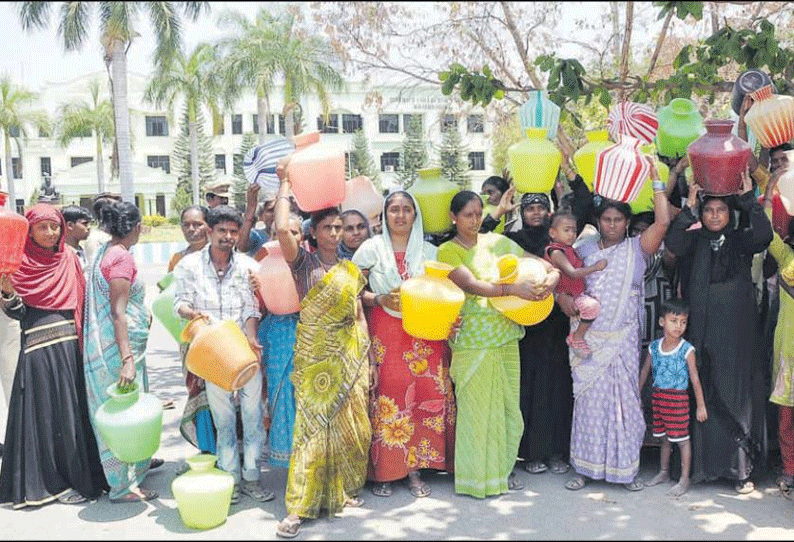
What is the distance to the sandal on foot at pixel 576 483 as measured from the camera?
424 centimetres

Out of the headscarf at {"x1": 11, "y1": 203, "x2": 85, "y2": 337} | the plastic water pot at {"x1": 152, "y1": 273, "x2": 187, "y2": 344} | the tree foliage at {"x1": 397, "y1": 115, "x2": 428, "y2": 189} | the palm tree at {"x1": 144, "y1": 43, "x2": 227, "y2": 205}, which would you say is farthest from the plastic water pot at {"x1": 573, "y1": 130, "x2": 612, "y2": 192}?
the tree foliage at {"x1": 397, "y1": 115, "x2": 428, "y2": 189}

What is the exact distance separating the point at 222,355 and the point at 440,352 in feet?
3.95

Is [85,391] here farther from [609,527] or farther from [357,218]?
[609,527]

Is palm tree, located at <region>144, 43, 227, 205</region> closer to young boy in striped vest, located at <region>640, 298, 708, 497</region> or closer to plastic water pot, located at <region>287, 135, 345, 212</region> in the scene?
plastic water pot, located at <region>287, 135, 345, 212</region>

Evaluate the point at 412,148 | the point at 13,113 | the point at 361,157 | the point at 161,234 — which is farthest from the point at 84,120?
the point at 412,148

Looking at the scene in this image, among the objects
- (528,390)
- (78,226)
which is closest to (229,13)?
(78,226)

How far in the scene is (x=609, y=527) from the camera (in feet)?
12.2

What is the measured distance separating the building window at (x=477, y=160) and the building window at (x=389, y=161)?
178 inches

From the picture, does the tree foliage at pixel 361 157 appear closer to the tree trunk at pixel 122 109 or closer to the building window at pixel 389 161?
the building window at pixel 389 161

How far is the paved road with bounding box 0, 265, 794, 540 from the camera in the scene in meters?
3.67

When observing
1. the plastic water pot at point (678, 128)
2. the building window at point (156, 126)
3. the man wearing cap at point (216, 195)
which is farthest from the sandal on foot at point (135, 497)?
the building window at point (156, 126)

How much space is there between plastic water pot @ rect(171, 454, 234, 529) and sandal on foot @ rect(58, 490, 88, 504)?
730mm

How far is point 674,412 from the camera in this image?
13.7 ft

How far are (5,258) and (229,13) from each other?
21176 millimetres
